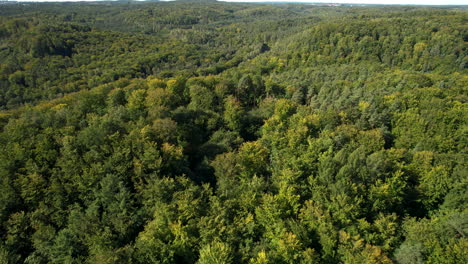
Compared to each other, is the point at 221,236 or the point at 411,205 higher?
the point at 221,236

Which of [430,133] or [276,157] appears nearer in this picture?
[276,157]

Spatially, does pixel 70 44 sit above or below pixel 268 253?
above

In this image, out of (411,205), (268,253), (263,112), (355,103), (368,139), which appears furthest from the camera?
(355,103)

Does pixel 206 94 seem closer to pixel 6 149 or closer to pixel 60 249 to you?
pixel 6 149

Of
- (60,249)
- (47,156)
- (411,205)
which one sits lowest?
(411,205)

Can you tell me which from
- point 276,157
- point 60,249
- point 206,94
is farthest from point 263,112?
point 60,249

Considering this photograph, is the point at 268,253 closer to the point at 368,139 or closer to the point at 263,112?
the point at 368,139

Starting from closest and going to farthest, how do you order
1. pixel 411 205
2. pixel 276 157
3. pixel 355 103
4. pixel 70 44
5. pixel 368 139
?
pixel 411 205
pixel 276 157
pixel 368 139
pixel 355 103
pixel 70 44

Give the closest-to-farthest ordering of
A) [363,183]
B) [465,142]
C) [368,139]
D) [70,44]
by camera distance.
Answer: [363,183]
[368,139]
[465,142]
[70,44]

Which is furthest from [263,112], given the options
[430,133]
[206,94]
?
[430,133]
